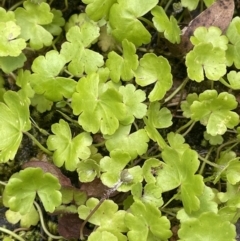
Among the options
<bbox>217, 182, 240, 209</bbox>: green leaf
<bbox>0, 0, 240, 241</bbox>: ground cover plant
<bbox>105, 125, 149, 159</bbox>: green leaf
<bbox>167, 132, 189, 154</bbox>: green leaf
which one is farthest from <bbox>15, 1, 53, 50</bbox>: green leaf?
<bbox>217, 182, 240, 209</bbox>: green leaf

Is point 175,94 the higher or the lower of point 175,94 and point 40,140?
the higher

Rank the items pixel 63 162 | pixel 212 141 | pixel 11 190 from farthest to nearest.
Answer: pixel 212 141 → pixel 63 162 → pixel 11 190

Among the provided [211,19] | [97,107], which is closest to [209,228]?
[97,107]

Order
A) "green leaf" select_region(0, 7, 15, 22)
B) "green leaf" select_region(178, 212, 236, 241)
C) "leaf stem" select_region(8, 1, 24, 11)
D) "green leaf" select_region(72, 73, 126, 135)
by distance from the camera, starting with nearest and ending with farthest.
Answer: "green leaf" select_region(178, 212, 236, 241) < "green leaf" select_region(72, 73, 126, 135) < "green leaf" select_region(0, 7, 15, 22) < "leaf stem" select_region(8, 1, 24, 11)

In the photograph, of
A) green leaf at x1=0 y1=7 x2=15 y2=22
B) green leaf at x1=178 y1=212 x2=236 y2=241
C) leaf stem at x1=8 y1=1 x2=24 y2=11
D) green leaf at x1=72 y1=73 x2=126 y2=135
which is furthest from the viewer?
leaf stem at x1=8 y1=1 x2=24 y2=11

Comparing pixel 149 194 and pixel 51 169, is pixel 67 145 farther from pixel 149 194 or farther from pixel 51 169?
pixel 149 194

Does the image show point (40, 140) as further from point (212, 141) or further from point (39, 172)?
point (212, 141)

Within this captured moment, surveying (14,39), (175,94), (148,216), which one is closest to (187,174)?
(148,216)

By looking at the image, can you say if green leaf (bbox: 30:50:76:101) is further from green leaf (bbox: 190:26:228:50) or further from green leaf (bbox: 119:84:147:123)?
green leaf (bbox: 190:26:228:50)
